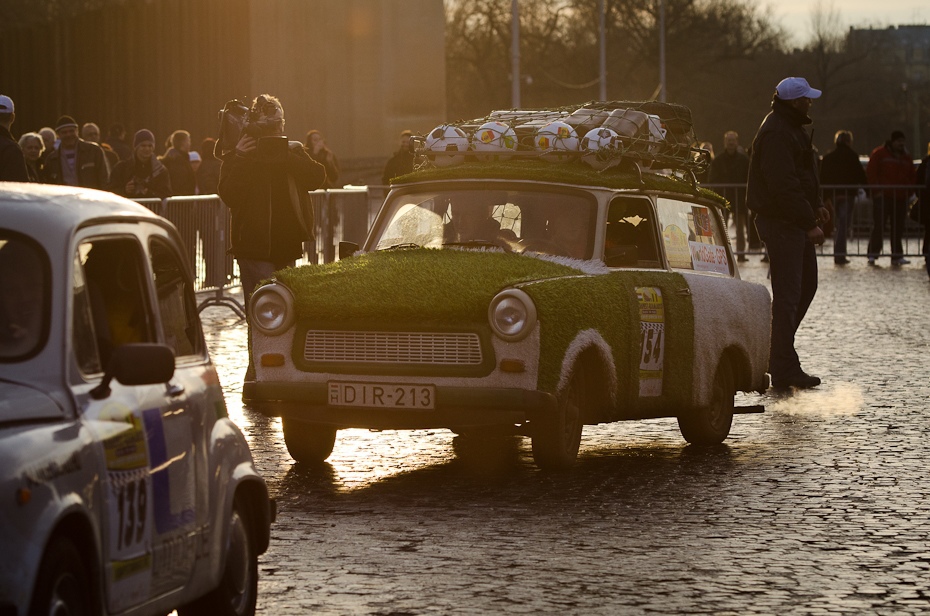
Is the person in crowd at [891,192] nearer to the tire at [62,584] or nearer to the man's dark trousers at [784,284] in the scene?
the man's dark trousers at [784,284]

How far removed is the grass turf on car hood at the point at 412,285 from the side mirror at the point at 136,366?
14.5ft

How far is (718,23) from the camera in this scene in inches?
4038

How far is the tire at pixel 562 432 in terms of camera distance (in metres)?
9.98

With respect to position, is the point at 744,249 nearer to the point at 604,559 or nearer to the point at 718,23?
the point at 604,559

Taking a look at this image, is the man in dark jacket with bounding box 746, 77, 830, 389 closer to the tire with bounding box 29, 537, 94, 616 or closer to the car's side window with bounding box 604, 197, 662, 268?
the car's side window with bounding box 604, 197, 662, 268

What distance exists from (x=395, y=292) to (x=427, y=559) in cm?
238

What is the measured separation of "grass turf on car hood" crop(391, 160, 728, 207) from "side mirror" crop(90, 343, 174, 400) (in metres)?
5.92

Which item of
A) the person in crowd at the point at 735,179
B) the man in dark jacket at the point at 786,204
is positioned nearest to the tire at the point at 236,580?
the man in dark jacket at the point at 786,204

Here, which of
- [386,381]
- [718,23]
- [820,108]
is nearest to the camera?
[386,381]


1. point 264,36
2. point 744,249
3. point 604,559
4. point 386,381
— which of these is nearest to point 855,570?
point 604,559

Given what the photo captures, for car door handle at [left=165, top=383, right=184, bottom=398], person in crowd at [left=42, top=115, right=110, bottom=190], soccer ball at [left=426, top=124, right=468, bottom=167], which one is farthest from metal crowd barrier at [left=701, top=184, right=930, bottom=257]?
car door handle at [left=165, top=383, right=184, bottom=398]

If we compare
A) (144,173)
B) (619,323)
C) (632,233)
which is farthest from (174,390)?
(144,173)

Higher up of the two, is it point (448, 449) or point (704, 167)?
point (704, 167)

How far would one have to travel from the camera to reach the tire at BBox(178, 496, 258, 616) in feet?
20.5
